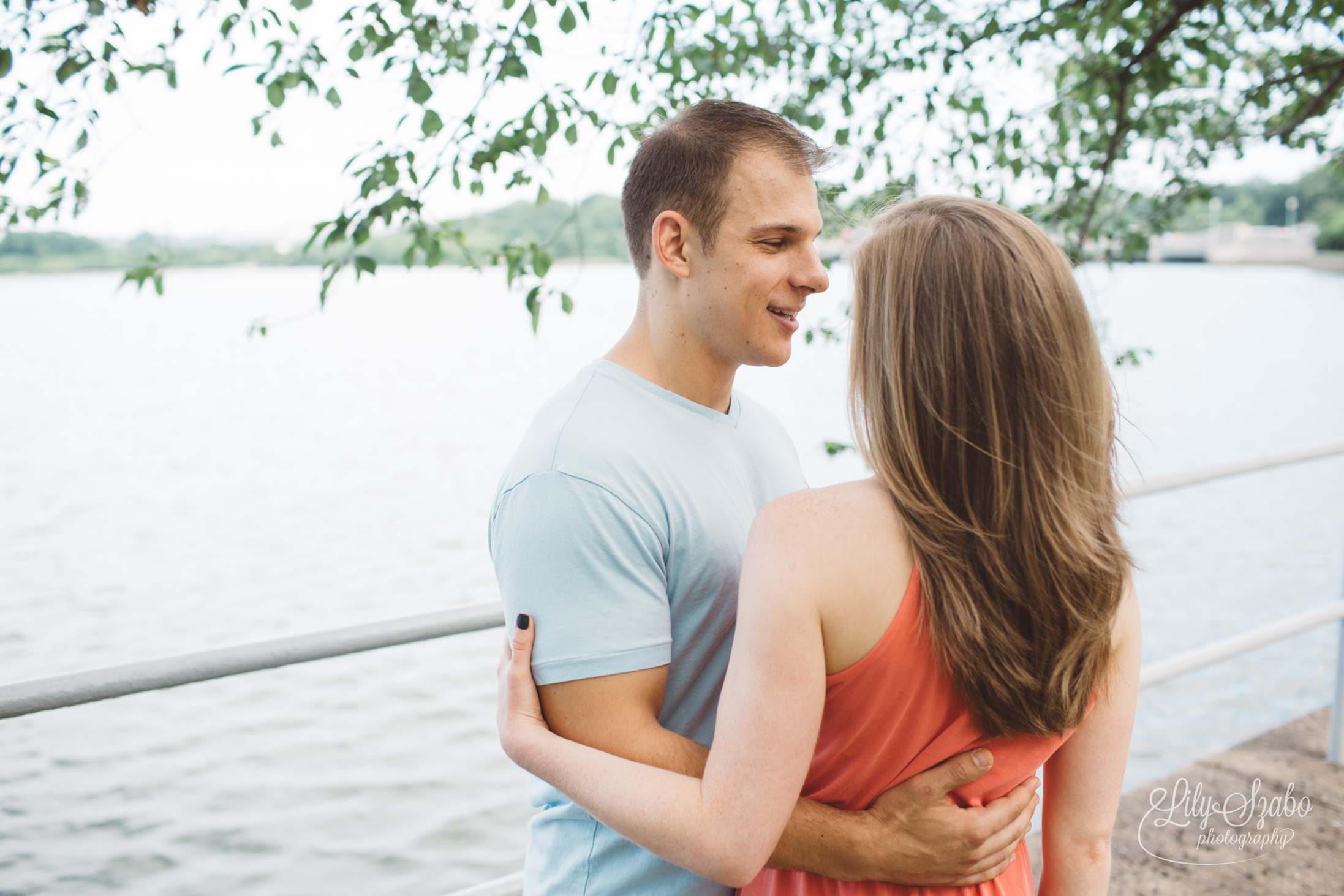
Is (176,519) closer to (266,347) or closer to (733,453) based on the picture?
(733,453)

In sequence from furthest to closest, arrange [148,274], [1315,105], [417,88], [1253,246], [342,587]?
[1253,246] → [342,587] → [1315,105] → [417,88] → [148,274]

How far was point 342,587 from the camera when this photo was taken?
14.0 metres

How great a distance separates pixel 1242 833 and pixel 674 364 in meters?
2.43

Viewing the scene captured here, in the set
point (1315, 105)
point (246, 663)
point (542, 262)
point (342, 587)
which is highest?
point (1315, 105)

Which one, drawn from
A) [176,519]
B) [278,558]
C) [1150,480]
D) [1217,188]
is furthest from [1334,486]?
[176,519]

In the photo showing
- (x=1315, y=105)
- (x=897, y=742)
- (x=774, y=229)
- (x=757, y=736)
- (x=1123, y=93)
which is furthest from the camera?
(x=1315, y=105)

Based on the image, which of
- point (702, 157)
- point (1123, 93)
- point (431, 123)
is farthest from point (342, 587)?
point (702, 157)

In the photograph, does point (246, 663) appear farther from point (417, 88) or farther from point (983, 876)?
point (417, 88)

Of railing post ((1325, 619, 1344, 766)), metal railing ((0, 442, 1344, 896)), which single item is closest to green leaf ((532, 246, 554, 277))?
metal railing ((0, 442, 1344, 896))

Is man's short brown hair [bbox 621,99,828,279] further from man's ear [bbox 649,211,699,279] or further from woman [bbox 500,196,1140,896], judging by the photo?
woman [bbox 500,196,1140,896]

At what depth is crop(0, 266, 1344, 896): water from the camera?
762 cm

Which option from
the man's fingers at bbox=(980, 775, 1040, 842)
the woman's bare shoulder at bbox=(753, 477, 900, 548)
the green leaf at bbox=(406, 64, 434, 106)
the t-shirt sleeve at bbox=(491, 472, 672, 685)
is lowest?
the man's fingers at bbox=(980, 775, 1040, 842)

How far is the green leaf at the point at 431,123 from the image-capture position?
8.52ft

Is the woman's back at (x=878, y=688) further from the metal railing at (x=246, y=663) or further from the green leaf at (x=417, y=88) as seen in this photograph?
the green leaf at (x=417, y=88)
